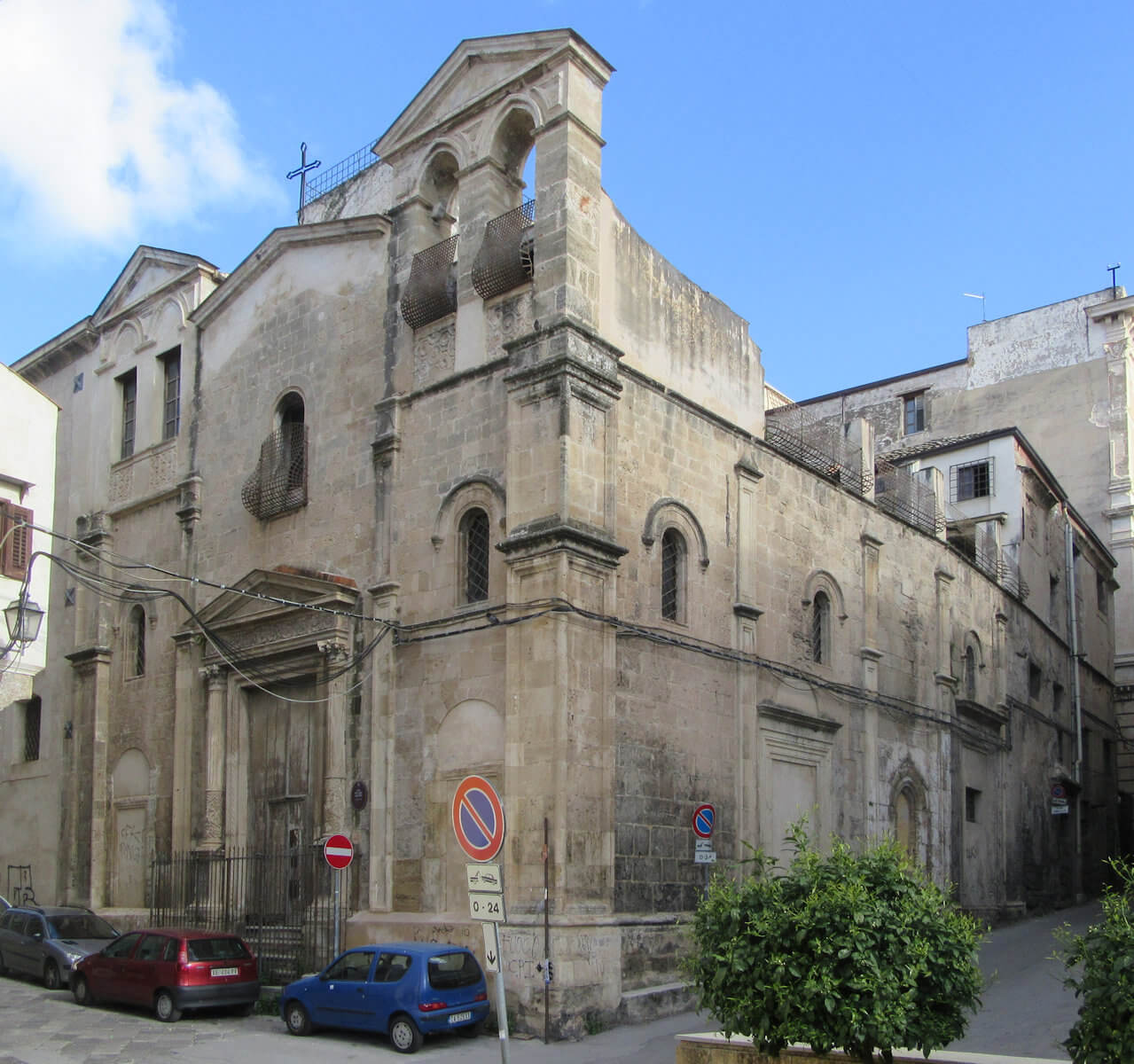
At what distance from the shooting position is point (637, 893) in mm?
17750

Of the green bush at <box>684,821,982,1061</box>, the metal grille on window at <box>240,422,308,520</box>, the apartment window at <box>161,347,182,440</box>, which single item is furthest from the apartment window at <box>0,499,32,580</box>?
the green bush at <box>684,821,982,1061</box>

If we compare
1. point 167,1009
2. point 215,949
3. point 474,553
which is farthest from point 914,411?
point 167,1009

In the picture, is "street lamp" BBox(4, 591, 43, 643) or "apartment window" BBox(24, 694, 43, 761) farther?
"apartment window" BBox(24, 694, 43, 761)

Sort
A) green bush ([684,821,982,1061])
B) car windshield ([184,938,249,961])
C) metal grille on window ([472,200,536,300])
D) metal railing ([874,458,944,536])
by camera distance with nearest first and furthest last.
Result: green bush ([684,821,982,1061])
car windshield ([184,938,249,961])
metal grille on window ([472,200,536,300])
metal railing ([874,458,944,536])

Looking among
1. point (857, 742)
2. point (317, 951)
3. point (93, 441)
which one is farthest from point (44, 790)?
point (857, 742)

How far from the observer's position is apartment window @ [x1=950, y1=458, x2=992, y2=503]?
108 feet

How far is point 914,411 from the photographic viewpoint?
4162cm

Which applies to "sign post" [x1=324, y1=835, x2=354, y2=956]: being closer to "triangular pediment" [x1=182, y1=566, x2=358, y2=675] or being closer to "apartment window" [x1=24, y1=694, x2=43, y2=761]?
"triangular pediment" [x1=182, y1=566, x2=358, y2=675]

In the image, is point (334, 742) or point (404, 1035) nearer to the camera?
point (404, 1035)

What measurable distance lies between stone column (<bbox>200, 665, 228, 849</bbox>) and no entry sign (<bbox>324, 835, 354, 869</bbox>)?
4.47 m

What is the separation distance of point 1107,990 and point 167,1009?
12763 mm

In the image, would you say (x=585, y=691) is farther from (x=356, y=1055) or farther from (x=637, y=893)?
(x=356, y=1055)

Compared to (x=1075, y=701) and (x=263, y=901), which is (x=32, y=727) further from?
(x=1075, y=701)

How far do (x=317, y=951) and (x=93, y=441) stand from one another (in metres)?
13.5
